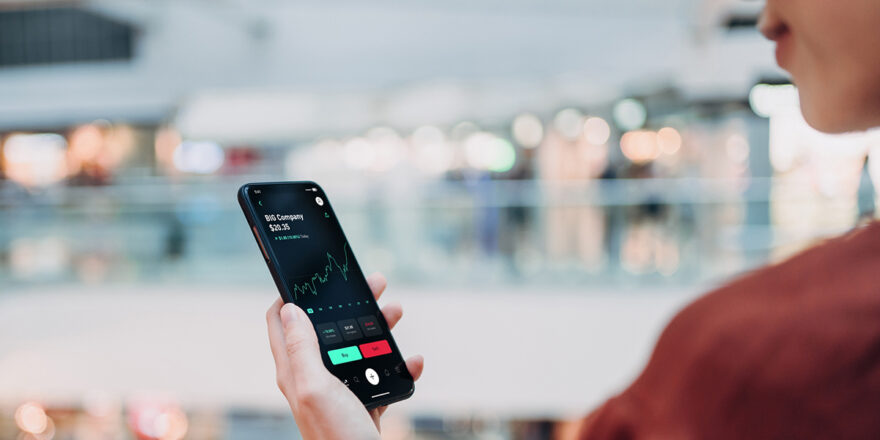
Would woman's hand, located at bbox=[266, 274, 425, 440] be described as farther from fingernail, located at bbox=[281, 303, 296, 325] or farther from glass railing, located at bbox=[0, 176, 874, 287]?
glass railing, located at bbox=[0, 176, 874, 287]

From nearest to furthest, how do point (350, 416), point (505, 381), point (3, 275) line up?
point (350, 416), point (505, 381), point (3, 275)

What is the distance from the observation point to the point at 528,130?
10023mm

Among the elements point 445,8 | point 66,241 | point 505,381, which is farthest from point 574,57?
point 66,241

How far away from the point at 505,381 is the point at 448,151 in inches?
169

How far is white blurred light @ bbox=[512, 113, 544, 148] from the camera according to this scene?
9.85m

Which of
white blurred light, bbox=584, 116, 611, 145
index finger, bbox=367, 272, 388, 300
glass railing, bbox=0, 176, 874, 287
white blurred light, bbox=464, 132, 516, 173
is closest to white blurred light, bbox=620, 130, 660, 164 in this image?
white blurred light, bbox=584, 116, 611, 145

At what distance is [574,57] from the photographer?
934 cm

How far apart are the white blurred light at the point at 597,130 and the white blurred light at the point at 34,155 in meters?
9.27

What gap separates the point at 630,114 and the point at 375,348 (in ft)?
31.3

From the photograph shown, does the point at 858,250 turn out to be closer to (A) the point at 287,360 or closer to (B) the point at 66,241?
(A) the point at 287,360

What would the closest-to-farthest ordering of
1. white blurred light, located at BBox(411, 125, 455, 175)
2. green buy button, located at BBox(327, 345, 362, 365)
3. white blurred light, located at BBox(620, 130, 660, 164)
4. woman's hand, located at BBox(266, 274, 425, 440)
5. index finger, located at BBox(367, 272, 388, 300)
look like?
woman's hand, located at BBox(266, 274, 425, 440) < green buy button, located at BBox(327, 345, 362, 365) < index finger, located at BBox(367, 272, 388, 300) < white blurred light, located at BBox(620, 130, 660, 164) < white blurred light, located at BBox(411, 125, 455, 175)

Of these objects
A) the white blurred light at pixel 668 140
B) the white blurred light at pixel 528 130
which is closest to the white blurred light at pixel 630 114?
the white blurred light at pixel 668 140

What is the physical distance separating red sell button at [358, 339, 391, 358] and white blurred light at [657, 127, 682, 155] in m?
8.98

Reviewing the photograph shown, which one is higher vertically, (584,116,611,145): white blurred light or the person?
the person
